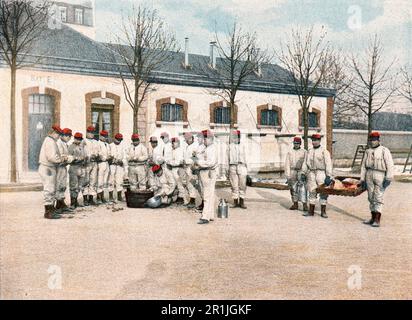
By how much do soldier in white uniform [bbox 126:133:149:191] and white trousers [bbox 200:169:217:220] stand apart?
3.18 m

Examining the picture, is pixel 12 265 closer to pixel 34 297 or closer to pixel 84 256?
pixel 84 256

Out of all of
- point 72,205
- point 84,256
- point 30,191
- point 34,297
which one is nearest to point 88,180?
point 72,205

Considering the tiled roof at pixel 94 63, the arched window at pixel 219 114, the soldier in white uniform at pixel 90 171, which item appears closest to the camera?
the soldier in white uniform at pixel 90 171

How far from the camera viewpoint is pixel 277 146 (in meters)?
23.9

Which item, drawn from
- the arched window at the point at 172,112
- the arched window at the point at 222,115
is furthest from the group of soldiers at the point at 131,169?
the arched window at the point at 222,115

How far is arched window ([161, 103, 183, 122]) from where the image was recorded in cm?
2102

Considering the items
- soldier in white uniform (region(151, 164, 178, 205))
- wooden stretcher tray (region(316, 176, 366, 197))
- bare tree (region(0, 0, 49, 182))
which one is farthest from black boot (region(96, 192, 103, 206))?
wooden stretcher tray (region(316, 176, 366, 197))

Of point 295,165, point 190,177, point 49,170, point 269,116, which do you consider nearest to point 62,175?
point 49,170

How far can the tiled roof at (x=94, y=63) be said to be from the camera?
18.2 metres

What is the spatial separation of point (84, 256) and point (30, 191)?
9.05 metres

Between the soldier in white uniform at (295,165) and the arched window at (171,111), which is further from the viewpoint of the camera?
the arched window at (171,111)

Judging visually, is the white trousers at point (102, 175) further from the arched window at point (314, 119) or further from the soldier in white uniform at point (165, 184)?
the arched window at point (314, 119)

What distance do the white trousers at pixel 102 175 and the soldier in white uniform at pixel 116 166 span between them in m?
0.26
